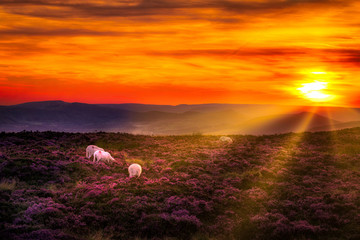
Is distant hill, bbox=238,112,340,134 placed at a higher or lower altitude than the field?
higher

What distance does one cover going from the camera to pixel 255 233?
553 inches

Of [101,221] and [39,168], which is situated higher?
[39,168]

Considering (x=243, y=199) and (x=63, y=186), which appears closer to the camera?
(x=243, y=199)

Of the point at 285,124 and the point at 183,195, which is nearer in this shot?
the point at 183,195

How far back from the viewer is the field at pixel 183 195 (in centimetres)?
1391

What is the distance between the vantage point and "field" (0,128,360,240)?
1391cm

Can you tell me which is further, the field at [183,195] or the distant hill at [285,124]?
the distant hill at [285,124]

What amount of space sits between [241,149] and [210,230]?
18.9 m

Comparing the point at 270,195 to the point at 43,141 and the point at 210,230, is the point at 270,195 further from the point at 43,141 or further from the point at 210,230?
the point at 43,141

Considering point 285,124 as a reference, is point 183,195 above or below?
below

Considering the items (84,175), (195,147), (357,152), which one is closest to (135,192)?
(84,175)

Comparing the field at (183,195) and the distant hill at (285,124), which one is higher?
the distant hill at (285,124)

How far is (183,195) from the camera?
1778cm

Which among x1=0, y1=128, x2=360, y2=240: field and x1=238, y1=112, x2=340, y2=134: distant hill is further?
x1=238, y1=112, x2=340, y2=134: distant hill
